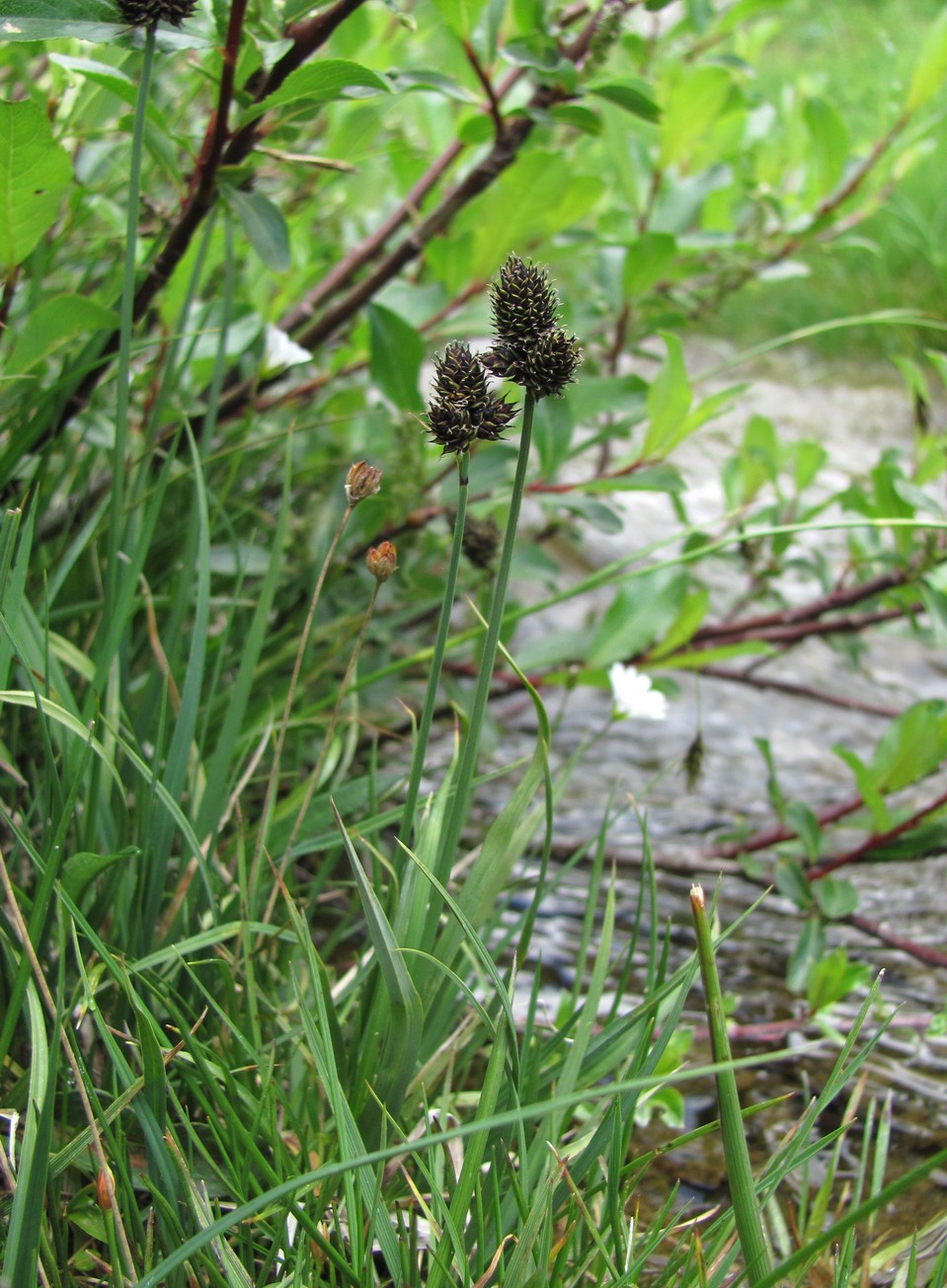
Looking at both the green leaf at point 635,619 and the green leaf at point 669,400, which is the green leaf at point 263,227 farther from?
the green leaf at point 635,619

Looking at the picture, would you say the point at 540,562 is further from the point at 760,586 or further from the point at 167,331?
the point at 167,331

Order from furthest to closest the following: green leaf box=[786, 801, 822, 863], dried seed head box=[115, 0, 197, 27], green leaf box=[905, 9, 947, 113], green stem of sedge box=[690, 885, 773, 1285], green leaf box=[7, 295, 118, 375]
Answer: green leaf box=[905, 9, 947, 113] < green leaf box=[786, 801, 822, 863] < green leaf box=[7, 295, 118, 375] < dried seed head box=[115, 0, 197, 27] < green stem of sedge box=[690, 885, 773, 1285]

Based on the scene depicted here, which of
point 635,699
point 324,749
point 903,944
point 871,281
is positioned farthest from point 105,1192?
point 871,281

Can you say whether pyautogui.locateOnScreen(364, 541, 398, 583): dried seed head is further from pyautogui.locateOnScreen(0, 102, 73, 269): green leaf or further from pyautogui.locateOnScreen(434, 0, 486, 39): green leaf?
pyautogui.locateOnScreen(434, 0, 486, 39): green leaf

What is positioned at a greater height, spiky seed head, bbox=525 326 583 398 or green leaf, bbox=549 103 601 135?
green leaf, bbox=549 103 601 135

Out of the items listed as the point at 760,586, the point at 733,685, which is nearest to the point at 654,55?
the point at 760,586

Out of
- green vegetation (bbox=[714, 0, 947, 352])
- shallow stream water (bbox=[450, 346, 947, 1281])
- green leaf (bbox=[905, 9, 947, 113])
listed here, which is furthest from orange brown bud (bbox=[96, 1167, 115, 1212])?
green vegetation (bbox=[714, 0, 947, 352])

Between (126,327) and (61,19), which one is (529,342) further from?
(61,19)
